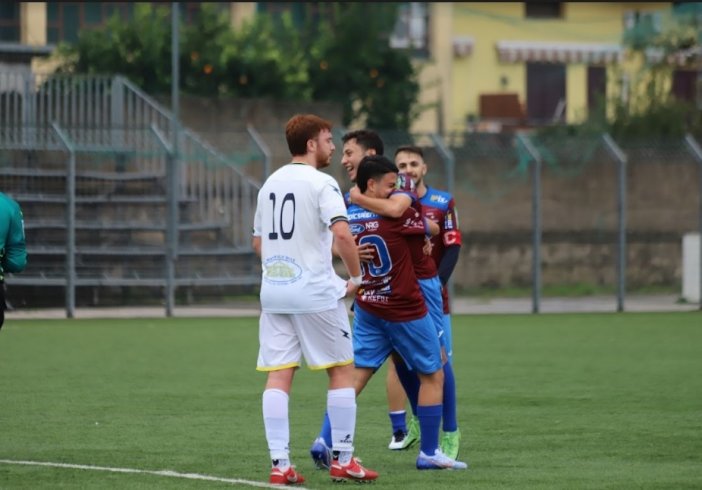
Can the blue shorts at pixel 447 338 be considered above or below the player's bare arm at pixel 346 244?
below

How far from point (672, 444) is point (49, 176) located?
16.0 meters

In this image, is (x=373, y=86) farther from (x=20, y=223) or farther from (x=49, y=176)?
(x=20, y=223)

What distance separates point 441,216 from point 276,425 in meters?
2.51

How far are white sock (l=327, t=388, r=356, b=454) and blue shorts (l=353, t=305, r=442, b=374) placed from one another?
26.5 inches

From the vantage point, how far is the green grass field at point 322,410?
9.02m

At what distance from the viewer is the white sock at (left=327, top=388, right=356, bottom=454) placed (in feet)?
28.6

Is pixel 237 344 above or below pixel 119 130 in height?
below

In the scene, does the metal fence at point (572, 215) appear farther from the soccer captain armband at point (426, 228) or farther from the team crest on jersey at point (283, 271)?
the team crest on jersey at point (283, 271)

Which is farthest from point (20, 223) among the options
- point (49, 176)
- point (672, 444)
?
point (49, 176)

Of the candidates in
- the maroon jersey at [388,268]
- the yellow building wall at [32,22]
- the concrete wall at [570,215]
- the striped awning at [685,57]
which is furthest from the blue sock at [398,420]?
the striped awning at [685,57]

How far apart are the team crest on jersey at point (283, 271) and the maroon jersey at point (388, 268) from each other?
0.76m

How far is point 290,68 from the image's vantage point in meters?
40.9

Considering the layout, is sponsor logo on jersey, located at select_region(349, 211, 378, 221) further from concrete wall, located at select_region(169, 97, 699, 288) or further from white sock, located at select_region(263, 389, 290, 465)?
concrete wall, located at select_region(169, 97, 699, 288)

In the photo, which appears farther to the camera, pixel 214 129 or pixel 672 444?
pixel 214 129
